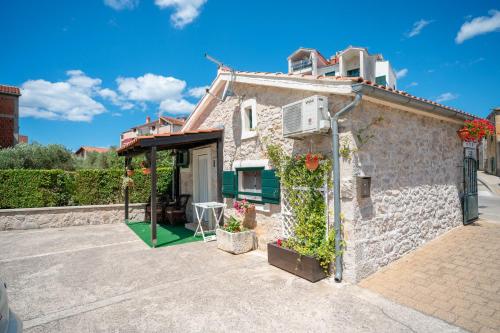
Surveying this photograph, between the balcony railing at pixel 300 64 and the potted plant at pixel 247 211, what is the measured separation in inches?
1247

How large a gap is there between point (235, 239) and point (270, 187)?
1488 mm

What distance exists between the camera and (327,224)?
4.85m

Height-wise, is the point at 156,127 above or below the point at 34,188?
above

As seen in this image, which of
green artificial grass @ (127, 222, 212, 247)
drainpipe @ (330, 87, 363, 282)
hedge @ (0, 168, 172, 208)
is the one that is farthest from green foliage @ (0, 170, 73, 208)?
drainpipe @ (330, 87, 363, 282)

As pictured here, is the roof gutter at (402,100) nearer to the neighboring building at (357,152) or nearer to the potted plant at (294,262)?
the neighboring building at (357,152)

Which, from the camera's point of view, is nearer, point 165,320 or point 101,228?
point 165,320

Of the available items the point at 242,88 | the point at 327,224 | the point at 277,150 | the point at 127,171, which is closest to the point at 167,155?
the point at 127,171

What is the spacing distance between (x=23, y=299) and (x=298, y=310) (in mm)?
4205

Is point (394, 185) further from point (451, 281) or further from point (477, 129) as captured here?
point (477, 129)

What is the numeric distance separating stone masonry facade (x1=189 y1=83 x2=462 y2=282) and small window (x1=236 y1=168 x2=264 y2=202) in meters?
0.38

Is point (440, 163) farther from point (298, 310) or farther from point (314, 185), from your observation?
point (298, 310)

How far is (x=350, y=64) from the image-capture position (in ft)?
97.6

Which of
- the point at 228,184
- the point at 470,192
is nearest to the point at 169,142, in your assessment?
the point at 228,184

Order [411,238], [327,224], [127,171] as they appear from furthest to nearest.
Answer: [127,171] → [411,238] → [327,224]
